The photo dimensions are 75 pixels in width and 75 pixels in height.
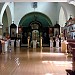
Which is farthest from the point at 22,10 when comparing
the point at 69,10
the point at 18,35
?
the point at 69,10

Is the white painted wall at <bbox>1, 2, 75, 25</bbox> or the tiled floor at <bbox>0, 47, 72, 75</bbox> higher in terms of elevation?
the white painted wall at <bbox>1, 2, 75, 25</bbox>

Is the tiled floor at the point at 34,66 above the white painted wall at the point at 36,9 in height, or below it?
below

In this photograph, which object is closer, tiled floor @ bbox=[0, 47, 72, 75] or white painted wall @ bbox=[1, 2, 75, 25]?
tiled floor @ bbox=[0, 47, 72, 75]

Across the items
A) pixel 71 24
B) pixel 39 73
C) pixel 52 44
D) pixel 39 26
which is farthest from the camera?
pixel 39 26

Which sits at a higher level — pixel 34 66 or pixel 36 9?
pixel 36 9

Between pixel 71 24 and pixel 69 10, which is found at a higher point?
pixel 69 10

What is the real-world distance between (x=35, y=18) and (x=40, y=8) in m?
5.65

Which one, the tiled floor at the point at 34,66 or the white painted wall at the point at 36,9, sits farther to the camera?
the white painted wall at the point at 36,9

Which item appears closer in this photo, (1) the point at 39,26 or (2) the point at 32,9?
(2) the point at 32,9

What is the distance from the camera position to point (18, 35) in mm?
30734

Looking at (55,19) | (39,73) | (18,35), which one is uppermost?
(55,19)

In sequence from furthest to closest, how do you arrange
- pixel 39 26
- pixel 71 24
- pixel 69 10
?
pixel 39 26 → pixel 69 10 → pixel 71 24

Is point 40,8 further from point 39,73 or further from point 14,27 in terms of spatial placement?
point 39,73

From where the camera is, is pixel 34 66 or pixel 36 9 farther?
pixel 36 9
